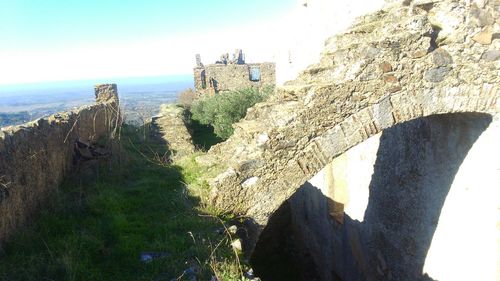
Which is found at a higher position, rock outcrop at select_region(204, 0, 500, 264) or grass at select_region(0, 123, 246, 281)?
rock outcrop at select_region(204, 0, 500, 264)

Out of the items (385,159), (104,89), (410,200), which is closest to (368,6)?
(385,159)

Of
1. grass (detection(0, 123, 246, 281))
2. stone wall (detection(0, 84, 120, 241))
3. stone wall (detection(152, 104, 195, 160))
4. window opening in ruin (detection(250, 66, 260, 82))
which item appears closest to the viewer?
grass (detection(0, 123, 246, 281))

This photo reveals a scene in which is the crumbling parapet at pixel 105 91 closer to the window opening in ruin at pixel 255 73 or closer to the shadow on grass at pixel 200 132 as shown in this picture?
the shadow on grass at pixel 200 132

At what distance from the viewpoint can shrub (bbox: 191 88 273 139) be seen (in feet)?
55.5

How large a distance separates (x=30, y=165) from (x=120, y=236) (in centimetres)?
165

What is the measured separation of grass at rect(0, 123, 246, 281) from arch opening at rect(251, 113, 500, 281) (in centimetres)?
301

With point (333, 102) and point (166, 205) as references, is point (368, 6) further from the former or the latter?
point (166, 205)

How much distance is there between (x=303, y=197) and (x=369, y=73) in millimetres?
Result: 6369

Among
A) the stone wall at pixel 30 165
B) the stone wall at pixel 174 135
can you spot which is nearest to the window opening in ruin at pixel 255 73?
the stone wall at pixel 174 135

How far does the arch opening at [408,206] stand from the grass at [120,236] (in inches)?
119

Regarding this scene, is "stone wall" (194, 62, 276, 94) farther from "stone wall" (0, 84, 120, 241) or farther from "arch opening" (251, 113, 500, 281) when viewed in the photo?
"stone wall" (0, 84, 120, 241)

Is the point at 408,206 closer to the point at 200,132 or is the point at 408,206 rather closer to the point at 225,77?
the point at 200,132

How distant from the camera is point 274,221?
32.0 ft

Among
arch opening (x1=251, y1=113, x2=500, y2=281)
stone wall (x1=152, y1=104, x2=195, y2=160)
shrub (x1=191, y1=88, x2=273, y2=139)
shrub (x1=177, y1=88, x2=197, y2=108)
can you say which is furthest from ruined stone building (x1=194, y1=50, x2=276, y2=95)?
arch opening (x1=251, y1=113, x2=500, y2=281)
